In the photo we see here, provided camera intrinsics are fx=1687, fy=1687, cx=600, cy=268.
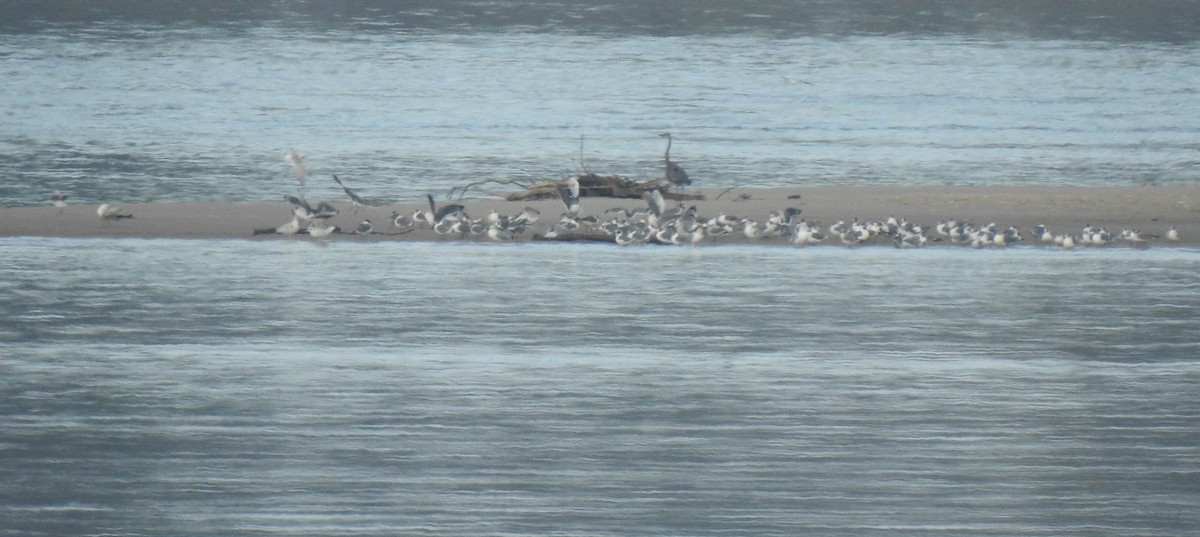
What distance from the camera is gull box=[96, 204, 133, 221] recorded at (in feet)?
34.2

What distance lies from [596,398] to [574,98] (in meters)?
17.4

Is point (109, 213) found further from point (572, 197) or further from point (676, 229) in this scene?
point (676, 229)

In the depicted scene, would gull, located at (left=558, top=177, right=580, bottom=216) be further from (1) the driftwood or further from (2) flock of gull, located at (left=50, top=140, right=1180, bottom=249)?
(1) the driftwood

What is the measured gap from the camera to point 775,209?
35.2 feet

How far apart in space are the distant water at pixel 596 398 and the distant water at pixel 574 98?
14.8 ft

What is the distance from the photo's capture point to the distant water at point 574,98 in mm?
14297

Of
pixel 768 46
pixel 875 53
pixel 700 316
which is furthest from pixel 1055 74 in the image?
pixel 700 316

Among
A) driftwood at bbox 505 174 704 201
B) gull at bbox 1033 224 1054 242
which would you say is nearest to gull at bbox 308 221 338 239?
driftwood at bbox 505 174 704 201

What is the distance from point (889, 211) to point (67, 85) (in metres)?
16.4

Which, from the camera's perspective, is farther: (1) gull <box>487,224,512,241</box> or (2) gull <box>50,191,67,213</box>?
(2) gull <box>50,191,67,213</box>

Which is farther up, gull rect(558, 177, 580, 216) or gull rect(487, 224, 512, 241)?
gull rect(558, 177, 580, 216)

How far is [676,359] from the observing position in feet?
20.8

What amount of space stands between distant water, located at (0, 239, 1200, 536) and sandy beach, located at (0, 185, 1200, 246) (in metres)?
1.23

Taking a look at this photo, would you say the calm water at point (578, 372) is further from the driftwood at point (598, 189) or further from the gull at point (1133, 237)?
the driftwood at point (598, 189)
